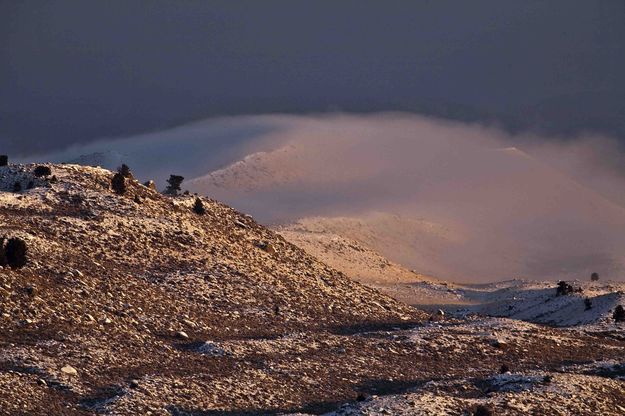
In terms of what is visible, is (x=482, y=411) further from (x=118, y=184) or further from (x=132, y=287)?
(x=118, y=184)

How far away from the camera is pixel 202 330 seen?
45875 mm

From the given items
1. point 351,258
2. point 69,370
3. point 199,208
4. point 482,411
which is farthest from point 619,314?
point 351,258

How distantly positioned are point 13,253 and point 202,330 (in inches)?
277

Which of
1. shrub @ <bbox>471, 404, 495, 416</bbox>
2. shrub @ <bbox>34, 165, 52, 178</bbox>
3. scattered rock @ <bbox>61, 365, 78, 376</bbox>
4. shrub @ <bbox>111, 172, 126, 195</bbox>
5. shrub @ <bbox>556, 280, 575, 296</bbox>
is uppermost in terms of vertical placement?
shrub @ <bbox>34, 165, 52, 178</bbox>

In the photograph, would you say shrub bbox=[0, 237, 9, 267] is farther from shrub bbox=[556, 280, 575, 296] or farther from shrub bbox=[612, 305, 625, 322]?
shrub bbox=[556, 280, 575, 296]

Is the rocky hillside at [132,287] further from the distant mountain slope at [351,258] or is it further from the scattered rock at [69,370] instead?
the distant mountain slope at [351,258]

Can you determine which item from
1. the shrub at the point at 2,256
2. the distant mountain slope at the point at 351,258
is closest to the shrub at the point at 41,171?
the shrub at the point at 2,256

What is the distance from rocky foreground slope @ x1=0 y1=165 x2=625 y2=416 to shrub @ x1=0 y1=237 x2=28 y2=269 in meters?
0.45

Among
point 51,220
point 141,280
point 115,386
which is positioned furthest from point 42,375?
point 51,220

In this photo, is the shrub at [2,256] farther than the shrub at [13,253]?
No

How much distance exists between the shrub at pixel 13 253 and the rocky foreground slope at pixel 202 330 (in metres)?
0.45

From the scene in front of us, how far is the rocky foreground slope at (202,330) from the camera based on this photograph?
37.3 metres

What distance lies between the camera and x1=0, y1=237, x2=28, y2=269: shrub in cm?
4425

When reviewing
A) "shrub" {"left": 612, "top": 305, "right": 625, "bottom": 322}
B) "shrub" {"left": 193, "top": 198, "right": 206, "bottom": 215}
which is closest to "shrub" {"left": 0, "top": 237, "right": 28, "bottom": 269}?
"shrub" {"left": 193, "top": 198, "right": 206, "bottom": 215}
